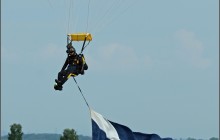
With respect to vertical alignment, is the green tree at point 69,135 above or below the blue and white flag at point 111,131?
above

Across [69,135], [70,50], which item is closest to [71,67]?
[70,50]

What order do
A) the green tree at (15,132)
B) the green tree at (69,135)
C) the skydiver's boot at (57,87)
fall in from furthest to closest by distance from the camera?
the green tree at (15,132) < the green tree at (69,135) < the skydiver's boot at (57,87)

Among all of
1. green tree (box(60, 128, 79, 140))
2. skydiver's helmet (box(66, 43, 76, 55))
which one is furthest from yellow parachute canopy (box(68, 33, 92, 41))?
green tree (box(60, 128, 79, 140))

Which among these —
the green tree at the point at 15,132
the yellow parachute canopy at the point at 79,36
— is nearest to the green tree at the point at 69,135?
the green tree at the point at 15,132

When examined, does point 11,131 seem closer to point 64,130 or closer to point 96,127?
point 64,130

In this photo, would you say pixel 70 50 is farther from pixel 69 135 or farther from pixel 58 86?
pixel 69 135

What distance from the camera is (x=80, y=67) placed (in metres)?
36.0

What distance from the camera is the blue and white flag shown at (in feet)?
113

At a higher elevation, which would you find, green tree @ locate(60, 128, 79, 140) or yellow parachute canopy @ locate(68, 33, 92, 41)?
green tree @ locate(60, 128, 79, 140)

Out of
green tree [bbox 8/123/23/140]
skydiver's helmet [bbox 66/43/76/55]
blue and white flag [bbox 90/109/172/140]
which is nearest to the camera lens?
blue and white flag [bbox 90/109/172/140]

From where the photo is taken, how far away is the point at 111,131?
34875 millimetres

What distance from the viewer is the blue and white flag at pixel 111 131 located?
3450 centimetres

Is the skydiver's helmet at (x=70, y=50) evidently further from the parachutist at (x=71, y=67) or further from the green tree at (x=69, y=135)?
the green tree at (x=69, y=135)

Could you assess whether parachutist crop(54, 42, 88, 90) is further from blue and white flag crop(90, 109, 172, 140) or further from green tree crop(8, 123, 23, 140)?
green tree crop(8, 123, 23, 140)
